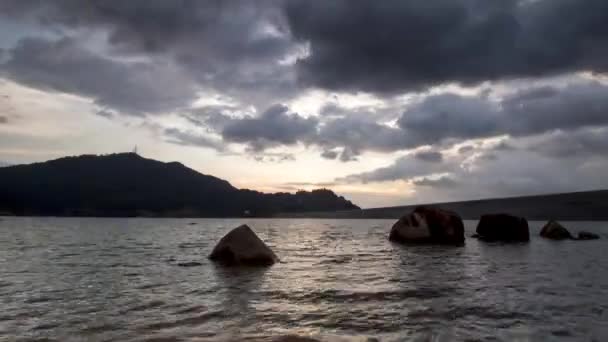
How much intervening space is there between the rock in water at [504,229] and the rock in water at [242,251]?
26.7 metres

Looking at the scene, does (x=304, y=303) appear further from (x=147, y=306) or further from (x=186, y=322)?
(x=147, y=306)

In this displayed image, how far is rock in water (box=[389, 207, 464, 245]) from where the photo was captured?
31.5 metres

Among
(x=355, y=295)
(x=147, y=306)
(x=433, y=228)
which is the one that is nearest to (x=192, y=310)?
(x=147, y=306)

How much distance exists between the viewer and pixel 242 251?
1781 cm

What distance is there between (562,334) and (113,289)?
430 inches

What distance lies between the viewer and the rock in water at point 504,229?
36.1m

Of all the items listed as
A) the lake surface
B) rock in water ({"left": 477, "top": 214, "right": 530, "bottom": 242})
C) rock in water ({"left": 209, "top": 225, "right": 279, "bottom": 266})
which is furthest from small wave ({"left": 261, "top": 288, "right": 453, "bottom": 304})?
rock in water ({"left": 477, "top": 214, "right": 530, "bottom": 242})

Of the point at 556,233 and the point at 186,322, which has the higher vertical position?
the point at 186,322

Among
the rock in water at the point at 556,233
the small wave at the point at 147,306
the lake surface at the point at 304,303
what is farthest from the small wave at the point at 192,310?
the rock in water at the point at 556,233

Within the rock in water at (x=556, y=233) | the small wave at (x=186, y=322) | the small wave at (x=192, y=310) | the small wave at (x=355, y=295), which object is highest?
the small wave at (x=186, y=322)

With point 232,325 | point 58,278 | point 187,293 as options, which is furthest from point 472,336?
point 58,278

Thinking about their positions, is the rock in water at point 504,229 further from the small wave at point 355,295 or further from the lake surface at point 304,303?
the small wave at point 355,295

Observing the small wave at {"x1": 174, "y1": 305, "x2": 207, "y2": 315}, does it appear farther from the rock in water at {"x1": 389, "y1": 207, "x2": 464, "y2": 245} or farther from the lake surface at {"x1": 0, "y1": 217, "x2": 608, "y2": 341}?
the rock in water at {"x1": 389, "y1": 207, "x2": 464, "y2": 245}

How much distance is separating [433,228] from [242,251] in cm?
1900
